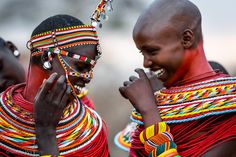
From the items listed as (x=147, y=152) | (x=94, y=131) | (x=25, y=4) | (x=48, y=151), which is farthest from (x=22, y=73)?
(x=25, y=4)

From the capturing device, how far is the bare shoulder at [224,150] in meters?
3.54

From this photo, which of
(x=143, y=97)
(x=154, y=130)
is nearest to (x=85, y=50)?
(x=143, y=97)

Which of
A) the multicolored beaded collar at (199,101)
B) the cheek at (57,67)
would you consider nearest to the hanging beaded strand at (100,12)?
the cheek at (57,67)

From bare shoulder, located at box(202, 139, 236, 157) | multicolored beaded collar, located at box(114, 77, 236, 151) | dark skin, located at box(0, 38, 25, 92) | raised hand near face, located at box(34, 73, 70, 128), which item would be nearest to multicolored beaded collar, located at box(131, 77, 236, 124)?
multicolored beaded collar, located at box(114, 77, 236, 151)

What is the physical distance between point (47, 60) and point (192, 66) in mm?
1108

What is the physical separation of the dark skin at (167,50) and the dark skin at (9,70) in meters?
1.84

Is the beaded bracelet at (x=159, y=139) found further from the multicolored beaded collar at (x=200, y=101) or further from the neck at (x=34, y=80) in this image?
the neck at (x=34, y=80)

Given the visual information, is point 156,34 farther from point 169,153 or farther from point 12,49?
point 12,49

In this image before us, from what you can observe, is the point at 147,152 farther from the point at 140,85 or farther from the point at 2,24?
the point at 2,24

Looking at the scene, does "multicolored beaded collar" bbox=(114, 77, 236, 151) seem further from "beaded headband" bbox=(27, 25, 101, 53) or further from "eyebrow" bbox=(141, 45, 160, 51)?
"beaded headband" bbox=(27, 25, 101, 53)

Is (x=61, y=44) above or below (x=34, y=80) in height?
above

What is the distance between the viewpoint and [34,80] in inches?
165

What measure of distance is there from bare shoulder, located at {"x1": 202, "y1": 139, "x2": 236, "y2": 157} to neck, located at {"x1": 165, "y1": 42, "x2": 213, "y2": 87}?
1.67ft

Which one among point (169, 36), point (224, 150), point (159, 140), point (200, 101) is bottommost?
point (224, 150)
